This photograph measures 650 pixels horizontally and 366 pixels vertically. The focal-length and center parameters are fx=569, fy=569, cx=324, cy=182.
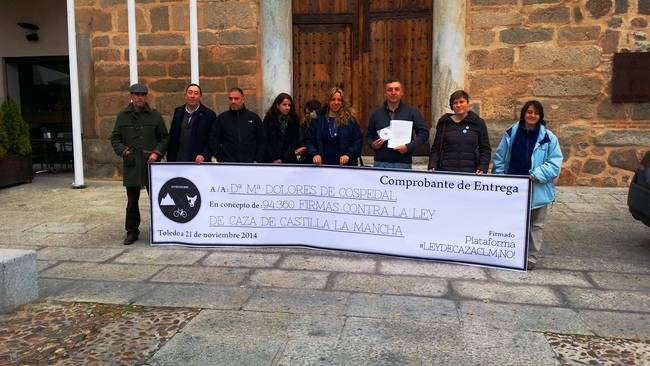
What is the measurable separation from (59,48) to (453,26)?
330 inches

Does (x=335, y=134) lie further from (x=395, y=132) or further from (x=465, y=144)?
(x=465, y=144)

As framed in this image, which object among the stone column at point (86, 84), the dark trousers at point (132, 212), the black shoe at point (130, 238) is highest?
the stone column at point (86, 84)

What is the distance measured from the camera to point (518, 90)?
366 inches

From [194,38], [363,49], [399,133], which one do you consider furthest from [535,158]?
[194,38]

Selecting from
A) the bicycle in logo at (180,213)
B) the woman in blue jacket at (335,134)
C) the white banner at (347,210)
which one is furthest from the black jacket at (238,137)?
the bicycle in logo at (180,213)

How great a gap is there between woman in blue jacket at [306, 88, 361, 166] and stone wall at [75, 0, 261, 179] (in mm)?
4030

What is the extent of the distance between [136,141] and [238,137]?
1.11m

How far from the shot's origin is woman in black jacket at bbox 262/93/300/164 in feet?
21.4

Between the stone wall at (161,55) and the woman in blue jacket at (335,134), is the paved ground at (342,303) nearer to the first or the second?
the woman in blue jacket at (335,134)

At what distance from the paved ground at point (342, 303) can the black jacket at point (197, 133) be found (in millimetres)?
1113

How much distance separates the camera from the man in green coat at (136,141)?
6207 millimetres

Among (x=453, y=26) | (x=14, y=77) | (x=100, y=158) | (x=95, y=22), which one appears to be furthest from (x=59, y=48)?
(x=453, y=26)

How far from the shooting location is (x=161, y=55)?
10203mm

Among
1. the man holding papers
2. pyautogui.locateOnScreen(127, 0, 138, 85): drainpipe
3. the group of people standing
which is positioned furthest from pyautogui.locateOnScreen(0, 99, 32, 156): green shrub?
the man holding papers
